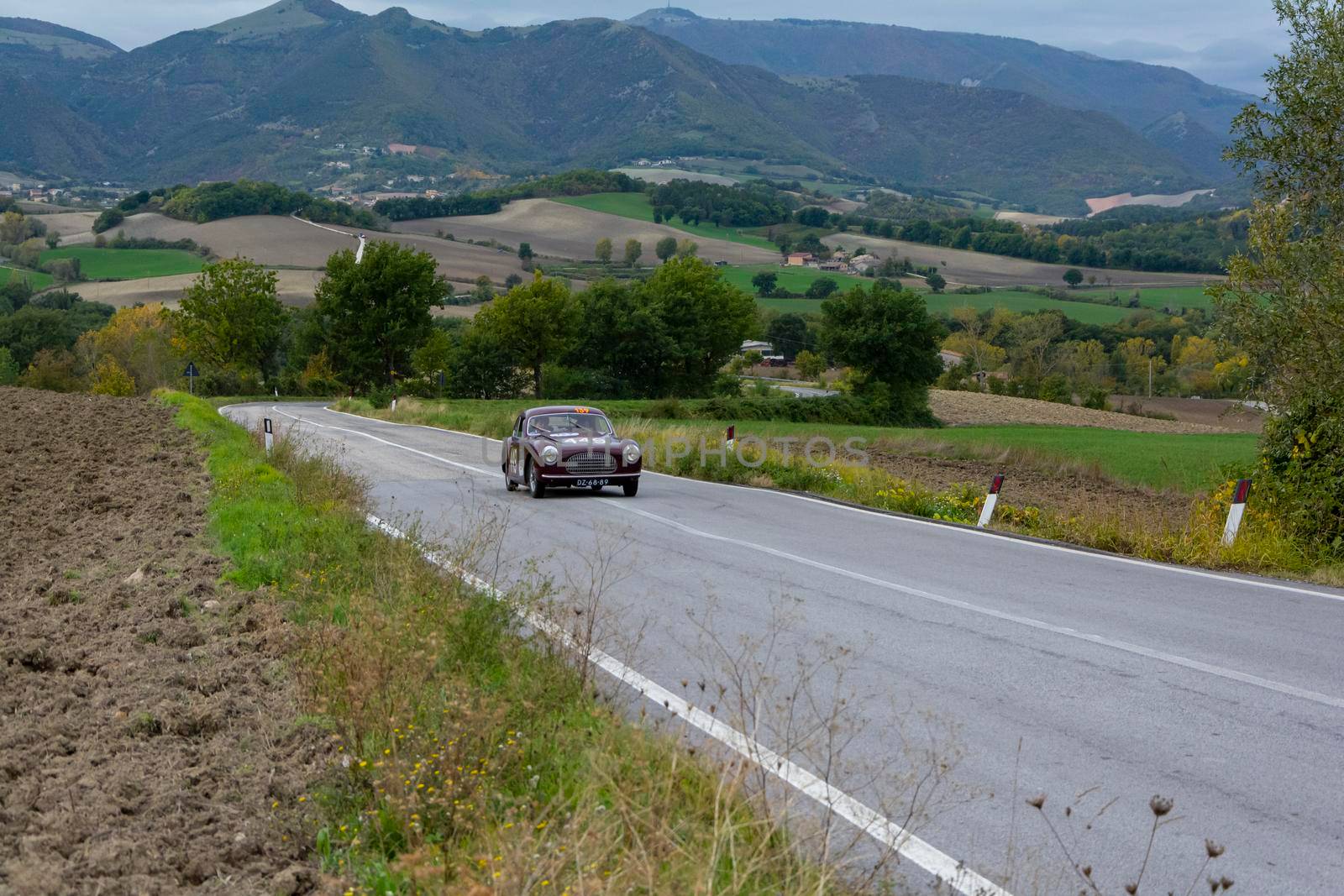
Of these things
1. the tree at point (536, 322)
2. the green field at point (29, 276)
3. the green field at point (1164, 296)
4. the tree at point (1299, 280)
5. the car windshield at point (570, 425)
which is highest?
the tree at point (1299, 280)

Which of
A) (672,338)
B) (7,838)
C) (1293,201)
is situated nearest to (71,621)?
(7,838)

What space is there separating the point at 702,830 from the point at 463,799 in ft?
3.20

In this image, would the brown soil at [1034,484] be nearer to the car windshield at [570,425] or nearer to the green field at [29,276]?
the car windshield at [570,425]

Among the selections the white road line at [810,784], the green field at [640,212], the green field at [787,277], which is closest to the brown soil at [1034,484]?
the white road line at [810,784]

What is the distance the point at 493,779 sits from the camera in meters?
5.05

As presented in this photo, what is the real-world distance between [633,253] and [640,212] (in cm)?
3512

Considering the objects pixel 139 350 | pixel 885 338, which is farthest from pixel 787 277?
pixel 139 350

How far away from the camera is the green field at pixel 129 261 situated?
13962 cm

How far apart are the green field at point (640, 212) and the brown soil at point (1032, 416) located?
8311 cm

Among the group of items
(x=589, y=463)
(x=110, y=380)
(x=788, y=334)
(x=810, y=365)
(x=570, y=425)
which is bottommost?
(x=110, y=380)

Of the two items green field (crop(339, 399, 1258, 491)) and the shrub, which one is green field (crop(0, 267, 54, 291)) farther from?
green field (crop(339, 399, 1258, 491))

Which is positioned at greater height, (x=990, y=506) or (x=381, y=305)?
(x=990, y=506)

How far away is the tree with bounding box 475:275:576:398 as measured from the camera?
285 ft

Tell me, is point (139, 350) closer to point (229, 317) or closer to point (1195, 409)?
point (229, 317)
